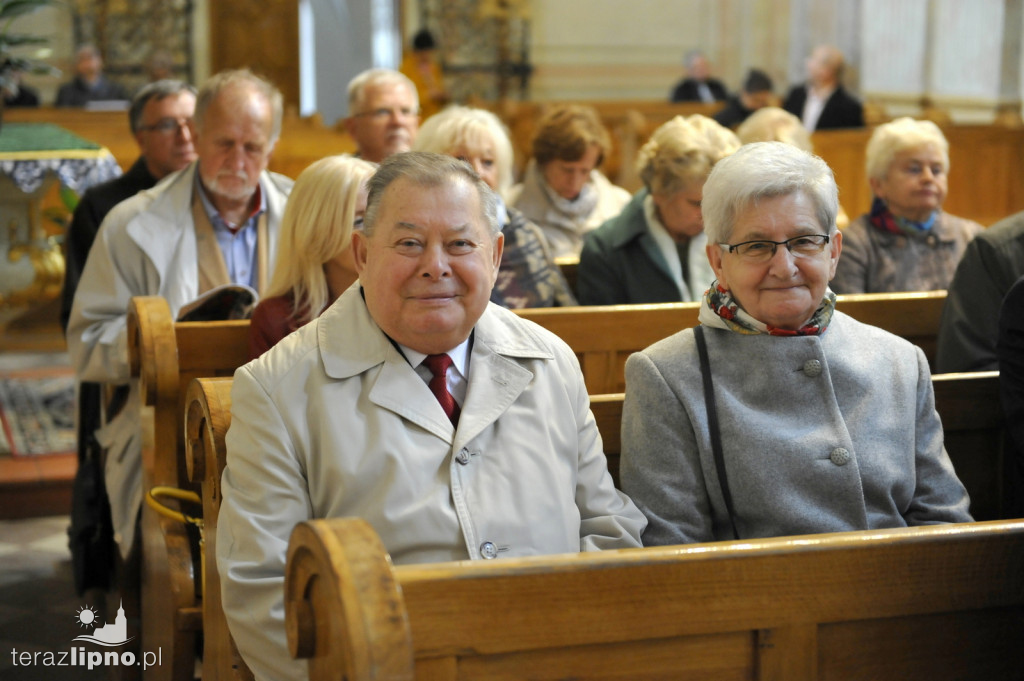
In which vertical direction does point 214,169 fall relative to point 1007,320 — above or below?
above

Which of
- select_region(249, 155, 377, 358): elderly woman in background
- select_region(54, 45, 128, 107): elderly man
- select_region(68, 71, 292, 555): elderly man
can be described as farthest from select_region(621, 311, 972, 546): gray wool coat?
select_region(54, 45, 128, 107): elderly man

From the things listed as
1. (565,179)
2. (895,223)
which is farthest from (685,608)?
(565,179)

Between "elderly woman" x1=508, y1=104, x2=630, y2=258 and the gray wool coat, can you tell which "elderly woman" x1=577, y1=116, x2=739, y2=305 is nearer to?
"elderly woman" x1=508, y1=104, x2=630, y2=258

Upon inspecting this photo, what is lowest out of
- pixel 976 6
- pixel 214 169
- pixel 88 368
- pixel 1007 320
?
pixel 88 368

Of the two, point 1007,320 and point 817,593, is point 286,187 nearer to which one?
point 1007,320

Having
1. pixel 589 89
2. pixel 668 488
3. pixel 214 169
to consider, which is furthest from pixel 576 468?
pixel 589 89

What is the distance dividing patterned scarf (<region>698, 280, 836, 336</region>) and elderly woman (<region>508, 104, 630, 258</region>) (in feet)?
7.46

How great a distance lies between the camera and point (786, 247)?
197cm

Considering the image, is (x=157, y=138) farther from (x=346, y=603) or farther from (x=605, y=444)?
(x=346, y=603)

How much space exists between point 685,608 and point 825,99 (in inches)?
350

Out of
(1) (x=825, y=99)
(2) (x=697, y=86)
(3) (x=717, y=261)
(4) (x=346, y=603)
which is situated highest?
(2) (x=697, y=86)

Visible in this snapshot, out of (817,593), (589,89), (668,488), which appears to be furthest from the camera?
(589,89)

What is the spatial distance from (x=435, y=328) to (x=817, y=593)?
0.69 meters

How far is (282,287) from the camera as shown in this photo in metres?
2.60
